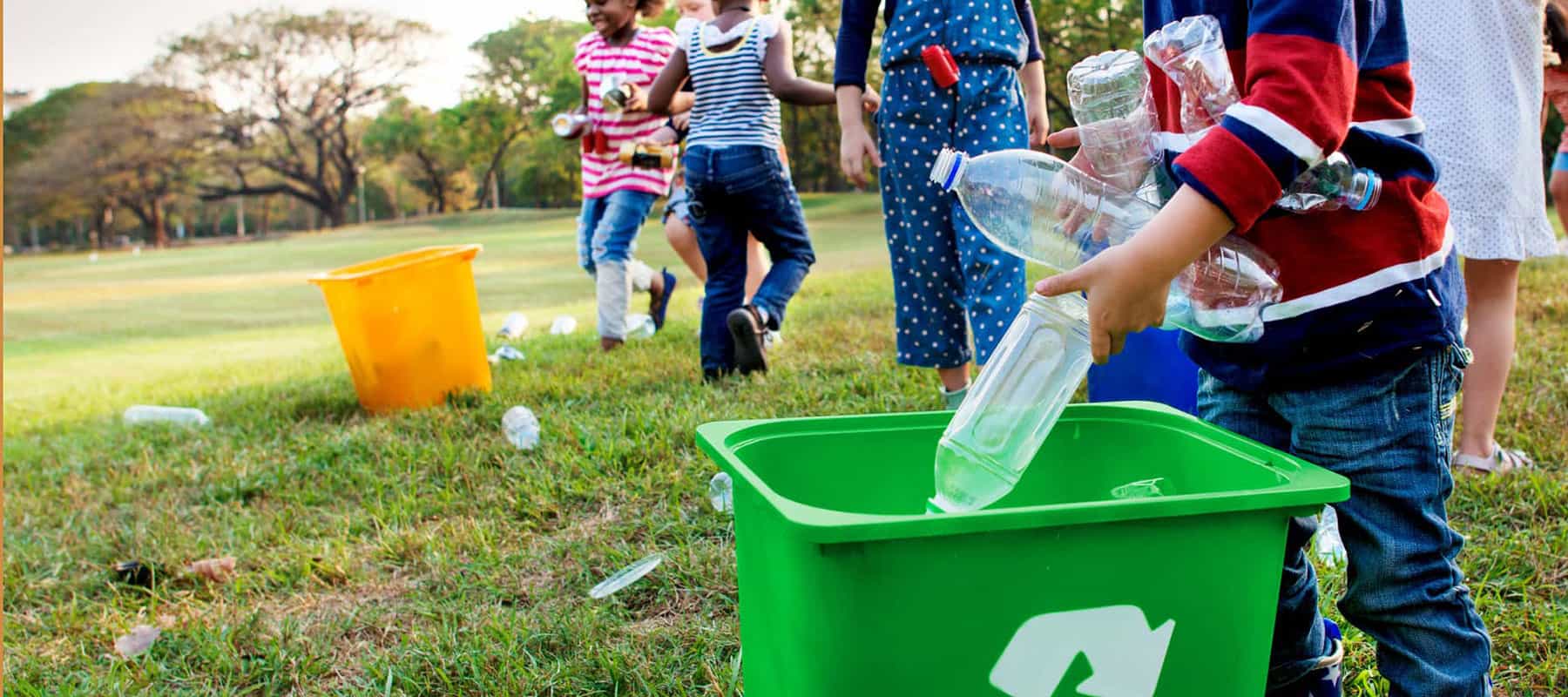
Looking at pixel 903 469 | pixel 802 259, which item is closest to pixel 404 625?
pixel 903 469

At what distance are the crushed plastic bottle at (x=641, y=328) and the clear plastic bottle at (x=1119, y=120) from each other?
148 inches

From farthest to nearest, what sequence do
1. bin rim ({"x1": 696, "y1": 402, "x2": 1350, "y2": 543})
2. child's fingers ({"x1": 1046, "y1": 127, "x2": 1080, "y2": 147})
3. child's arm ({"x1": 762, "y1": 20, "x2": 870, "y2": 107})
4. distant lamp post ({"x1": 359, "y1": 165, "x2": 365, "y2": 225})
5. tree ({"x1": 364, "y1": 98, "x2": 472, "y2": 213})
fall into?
distant lamp post ({"x1": 359, "y1": 165, "x2": 365, "y2": 225}) → tree ({"x1": 364, "y1": 98, "x2": 472, "y2": 213}) → child's arm ({"x1": 762, "y1": 20, "x2": 870, "y2": 107}) → child's fingers ({"x1": 1046, "y1": 127, "x2": 1080, "y2": 147}) → bin rim ({"x1": 696, "y1": 402, "x2": 1350, "y2": 543})

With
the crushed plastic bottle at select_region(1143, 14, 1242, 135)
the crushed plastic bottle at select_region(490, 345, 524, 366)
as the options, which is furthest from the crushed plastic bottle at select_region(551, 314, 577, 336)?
the crushed plastic bottle at select_region(1143, 14, 1242, 135)

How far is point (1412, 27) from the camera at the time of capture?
213cm

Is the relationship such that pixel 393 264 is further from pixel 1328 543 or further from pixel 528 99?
pixel 528 99

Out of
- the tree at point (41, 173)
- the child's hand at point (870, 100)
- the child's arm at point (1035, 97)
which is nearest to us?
the child's arm at point (1035, 97)

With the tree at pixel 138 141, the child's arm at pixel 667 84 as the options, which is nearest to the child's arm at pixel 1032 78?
the child's arm at pixel 667 84

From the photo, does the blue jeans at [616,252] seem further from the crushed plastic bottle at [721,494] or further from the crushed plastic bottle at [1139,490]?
the crushed plastic bottle at [1139,490]

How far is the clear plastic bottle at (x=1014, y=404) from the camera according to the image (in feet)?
3.86

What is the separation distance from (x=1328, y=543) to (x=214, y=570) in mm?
2184

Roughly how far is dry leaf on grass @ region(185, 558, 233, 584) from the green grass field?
23mm

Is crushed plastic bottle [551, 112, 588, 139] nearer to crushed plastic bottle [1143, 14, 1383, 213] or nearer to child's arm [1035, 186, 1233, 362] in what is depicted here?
crushed plastic bottle [1143, 14, 1383, 213]

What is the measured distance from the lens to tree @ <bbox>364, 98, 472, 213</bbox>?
32.2 metres

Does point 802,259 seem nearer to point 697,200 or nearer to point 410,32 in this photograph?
point 697,200
